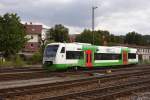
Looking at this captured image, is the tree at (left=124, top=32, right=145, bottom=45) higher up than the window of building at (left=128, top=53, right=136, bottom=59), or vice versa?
the tree at (left=124, top=32, right=145, bottom=45)

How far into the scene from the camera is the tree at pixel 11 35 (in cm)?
6638

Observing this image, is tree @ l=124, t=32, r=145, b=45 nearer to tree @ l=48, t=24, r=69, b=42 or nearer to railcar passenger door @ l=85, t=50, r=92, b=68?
tree @ l=48, t=24, r=69, b=42

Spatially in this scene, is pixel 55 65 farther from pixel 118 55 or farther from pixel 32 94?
pixel 32 94

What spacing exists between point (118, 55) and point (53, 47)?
11.7 meters


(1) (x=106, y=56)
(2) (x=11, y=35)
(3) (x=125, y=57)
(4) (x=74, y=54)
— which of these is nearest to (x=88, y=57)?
(4) (x=74, y=54)

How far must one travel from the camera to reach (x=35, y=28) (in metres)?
116

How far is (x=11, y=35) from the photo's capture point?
66688 mm

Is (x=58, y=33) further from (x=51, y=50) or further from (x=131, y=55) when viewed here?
(x=51, y=50)

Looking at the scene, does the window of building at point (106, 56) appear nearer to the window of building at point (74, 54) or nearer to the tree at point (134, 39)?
the window of building at point (74, 54)

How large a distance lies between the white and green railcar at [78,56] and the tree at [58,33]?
236 feet

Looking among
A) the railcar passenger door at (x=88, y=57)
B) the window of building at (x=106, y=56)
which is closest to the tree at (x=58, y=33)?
the window of building at (x=106, y=56)

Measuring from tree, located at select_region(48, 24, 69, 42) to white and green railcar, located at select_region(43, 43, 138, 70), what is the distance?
71822mm

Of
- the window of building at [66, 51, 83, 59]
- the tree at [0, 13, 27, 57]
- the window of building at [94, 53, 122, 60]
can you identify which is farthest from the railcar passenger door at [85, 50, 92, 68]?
the tree at [0, 13, 27, 57]

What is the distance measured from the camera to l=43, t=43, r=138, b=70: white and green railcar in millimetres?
31266
